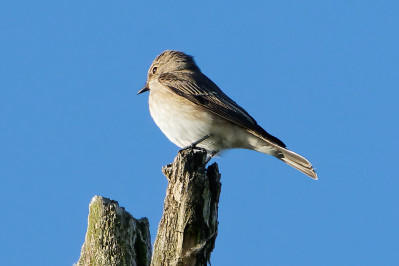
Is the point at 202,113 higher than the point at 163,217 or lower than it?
higher

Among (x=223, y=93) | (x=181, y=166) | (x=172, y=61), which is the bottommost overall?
(x=181, y=166)

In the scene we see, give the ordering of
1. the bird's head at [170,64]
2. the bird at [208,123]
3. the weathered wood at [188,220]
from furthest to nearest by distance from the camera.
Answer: the bird's head at [170,64]
the bird at [208,123]
the weathered wood at [188,220]

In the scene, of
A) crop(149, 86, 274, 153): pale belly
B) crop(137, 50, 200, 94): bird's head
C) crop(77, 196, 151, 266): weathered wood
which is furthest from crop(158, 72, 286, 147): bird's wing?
crop(77, 196, 151, 266): weathered wood

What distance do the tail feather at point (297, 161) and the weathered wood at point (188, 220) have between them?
3.92 m

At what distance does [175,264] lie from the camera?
577 centimetres

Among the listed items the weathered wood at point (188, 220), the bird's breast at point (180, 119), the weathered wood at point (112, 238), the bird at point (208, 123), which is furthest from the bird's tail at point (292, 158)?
the weathered wood at point (112, 238)

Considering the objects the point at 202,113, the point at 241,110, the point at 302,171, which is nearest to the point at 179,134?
the point at 202,113

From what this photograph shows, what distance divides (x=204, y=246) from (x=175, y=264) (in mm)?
321

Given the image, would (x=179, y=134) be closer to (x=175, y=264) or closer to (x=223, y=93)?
(x=223, y=93)

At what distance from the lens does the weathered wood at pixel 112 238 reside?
586 centimetres

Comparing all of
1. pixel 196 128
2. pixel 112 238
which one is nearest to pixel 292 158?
pixel 196 128

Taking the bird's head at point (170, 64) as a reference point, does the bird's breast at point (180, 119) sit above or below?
below

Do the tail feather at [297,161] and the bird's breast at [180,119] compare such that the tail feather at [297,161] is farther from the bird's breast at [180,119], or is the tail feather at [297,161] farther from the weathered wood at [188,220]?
the weathered wood at [188,220]

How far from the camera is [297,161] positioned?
397 inches
